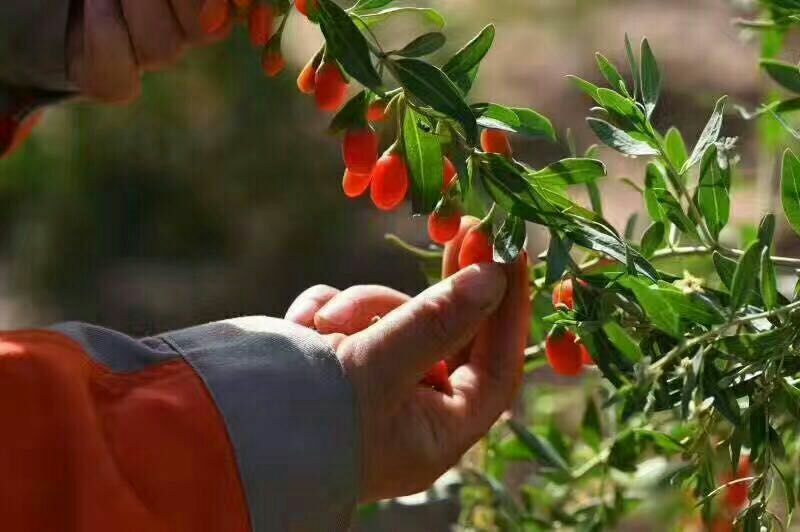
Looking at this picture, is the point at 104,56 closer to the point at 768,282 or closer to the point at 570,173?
the point at 570,173

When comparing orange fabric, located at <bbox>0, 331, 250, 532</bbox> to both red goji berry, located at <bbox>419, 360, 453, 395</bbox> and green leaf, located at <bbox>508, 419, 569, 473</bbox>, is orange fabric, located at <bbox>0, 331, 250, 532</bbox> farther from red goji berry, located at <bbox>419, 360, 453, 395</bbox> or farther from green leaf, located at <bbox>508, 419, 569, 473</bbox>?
green leaf, located at <bbox>508, 419, 569, 473</bbox>

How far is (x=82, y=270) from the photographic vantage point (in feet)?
9.53

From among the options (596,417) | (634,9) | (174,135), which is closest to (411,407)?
(596,417)

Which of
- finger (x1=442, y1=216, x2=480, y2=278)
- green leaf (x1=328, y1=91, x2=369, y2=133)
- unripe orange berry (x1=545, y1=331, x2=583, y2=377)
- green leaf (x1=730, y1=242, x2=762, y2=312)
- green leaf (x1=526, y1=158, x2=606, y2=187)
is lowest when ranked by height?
unripe orange berry (x1=545, y1=331, x2=583, y2=377)

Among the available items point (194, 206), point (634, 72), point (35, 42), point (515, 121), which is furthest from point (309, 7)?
point (194, 206)

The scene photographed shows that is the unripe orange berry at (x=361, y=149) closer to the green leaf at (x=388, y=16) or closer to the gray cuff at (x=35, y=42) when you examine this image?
the green leaf at (x=388, y=16)

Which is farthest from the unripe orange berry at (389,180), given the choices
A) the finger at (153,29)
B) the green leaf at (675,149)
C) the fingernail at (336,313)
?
the finger at (153,29)

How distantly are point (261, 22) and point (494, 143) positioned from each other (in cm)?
17

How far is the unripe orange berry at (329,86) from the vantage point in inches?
30.4

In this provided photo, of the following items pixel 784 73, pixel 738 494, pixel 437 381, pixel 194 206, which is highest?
pixel 784 73

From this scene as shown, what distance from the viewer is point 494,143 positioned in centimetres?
79

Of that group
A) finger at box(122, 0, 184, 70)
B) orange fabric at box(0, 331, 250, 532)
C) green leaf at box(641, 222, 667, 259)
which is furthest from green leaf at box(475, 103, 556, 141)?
finger at box(122, 0, 184, 70)

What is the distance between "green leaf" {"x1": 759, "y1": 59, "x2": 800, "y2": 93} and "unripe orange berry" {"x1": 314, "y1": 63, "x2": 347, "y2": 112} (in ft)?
1.10

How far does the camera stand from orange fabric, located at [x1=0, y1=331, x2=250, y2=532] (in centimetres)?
73
